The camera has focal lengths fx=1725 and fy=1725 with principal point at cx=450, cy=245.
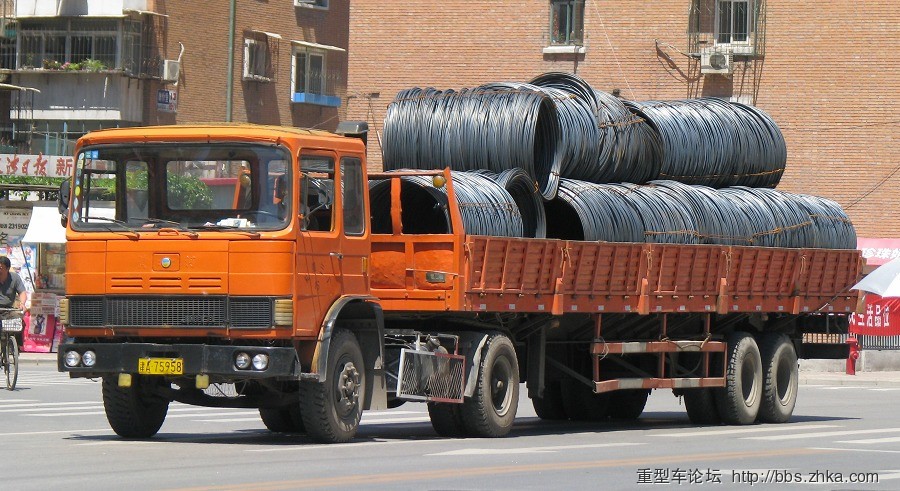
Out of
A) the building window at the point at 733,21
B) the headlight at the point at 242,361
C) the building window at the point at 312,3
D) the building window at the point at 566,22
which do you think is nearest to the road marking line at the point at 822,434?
the headlight at the point at 242,361

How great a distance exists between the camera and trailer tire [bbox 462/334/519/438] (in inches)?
644

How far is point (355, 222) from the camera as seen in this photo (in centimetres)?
1594

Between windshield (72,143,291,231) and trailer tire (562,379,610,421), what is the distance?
251 inches

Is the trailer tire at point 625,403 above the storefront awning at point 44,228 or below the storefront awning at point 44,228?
below

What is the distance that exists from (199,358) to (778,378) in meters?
8.86

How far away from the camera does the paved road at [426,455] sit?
12078 mm

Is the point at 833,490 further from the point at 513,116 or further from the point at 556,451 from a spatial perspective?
the point at 513,116

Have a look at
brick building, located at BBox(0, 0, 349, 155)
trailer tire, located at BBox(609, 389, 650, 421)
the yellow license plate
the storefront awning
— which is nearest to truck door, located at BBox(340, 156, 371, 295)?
the yellow license plate

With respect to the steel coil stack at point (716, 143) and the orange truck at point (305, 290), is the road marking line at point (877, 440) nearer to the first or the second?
the orange truck at point (305, 290)

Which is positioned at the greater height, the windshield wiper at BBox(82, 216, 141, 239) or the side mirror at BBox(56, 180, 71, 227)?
the side mirror at BBox(56, 180, 71, 227)

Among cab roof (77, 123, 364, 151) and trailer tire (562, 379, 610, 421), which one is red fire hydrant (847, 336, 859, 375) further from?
cab roof (77, 123, 364, 151)

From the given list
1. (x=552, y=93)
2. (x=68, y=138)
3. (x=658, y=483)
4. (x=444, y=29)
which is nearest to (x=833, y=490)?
(x=658, y=483)

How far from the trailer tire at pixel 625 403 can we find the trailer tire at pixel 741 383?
1.15 m

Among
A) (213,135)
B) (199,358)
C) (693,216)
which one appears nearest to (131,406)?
(199,358)
